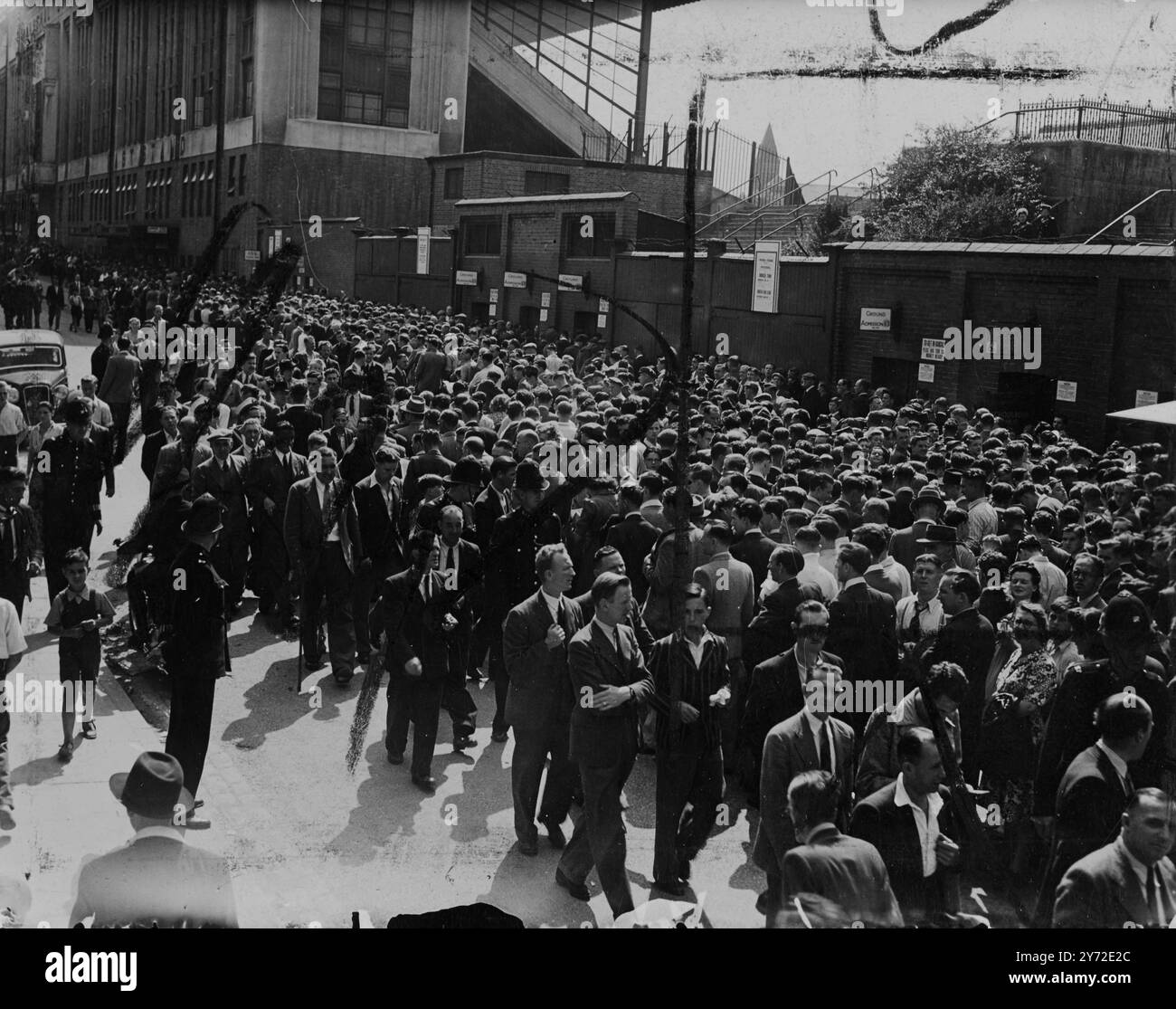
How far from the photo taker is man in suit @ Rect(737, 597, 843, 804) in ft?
20.9

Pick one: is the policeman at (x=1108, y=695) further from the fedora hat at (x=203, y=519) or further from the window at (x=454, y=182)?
the window at (x=454, y=182)

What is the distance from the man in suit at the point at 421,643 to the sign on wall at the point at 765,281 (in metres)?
15.2

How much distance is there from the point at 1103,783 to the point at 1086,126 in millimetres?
15236

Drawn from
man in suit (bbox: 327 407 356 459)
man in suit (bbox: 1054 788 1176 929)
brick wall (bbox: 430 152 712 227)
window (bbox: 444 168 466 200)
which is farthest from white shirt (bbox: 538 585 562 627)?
window (bbox: 444 168 466 200)

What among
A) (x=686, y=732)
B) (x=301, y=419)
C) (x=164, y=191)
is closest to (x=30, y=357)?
(x=301, y=419)

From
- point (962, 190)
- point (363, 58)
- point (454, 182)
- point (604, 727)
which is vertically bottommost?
point (604, 727)

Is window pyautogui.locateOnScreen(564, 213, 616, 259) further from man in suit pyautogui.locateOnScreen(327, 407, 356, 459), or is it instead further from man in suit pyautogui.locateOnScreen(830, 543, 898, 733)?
man in suit pyautogui.locateOnScreen(830, 543, 898, 733)

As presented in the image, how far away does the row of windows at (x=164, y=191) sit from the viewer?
1246 inches

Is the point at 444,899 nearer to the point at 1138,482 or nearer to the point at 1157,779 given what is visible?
the point at 1157,779

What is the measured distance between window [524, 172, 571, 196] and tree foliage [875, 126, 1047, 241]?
13.7m

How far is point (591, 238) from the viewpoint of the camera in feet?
90.8

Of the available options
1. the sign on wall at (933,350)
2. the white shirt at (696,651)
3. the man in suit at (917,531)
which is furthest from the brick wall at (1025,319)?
the white shirt at (696,651)

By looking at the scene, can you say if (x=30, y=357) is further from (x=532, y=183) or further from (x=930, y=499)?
(x=532, y=183)

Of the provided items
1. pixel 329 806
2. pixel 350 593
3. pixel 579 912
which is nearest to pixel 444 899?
pixel 579 912
